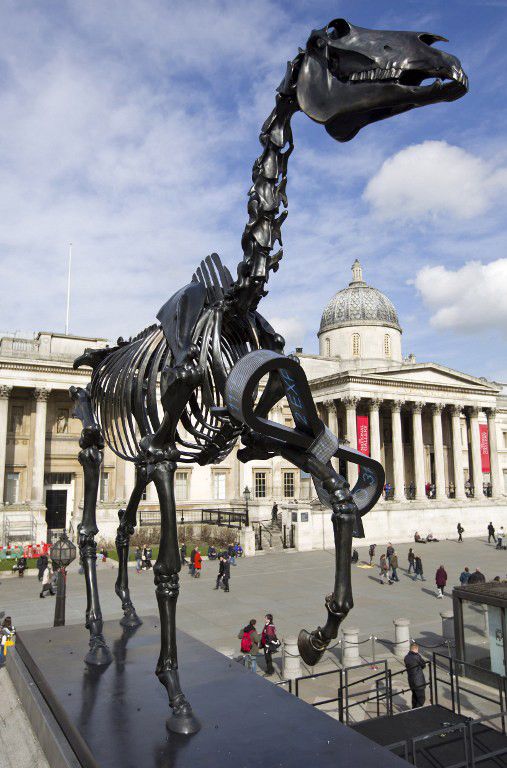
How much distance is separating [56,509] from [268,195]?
4070 centimetres

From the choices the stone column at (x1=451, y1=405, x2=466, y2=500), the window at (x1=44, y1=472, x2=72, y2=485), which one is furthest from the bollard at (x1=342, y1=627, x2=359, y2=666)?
the stone column at (x1=451, y1=405, x2=466, y2=500)

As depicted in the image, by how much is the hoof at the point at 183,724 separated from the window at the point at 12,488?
127 feet

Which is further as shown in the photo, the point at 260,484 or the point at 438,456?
the point at 438,456

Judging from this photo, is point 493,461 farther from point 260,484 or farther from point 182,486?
point 182,486

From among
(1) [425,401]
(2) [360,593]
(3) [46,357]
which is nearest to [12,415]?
(3) [46,357]

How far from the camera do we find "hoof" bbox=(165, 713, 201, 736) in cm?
474

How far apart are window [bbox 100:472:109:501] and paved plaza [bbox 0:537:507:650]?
12190 mm

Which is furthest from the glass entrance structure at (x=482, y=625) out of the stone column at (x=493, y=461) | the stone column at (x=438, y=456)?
the stone column at (x=493, y=461)

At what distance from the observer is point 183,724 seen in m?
4.77

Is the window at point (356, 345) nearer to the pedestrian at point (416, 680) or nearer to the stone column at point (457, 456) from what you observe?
the stone column at point (457, 456)

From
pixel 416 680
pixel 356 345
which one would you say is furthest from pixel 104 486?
pixel 416 680

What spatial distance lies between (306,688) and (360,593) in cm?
1170

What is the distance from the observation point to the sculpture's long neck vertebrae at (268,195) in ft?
18.6

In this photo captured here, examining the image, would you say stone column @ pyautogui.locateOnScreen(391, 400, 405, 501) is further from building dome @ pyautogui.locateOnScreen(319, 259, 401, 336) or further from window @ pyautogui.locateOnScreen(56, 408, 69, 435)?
window @ pyautogui.locateOnScreen(56, 408, 69, 435)
